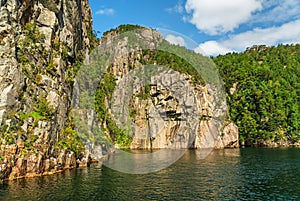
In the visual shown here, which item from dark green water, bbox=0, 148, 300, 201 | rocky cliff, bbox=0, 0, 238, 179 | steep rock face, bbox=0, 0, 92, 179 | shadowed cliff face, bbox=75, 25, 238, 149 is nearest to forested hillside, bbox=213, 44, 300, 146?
shadowed cliff face, bbox=75, 25, 238, 149

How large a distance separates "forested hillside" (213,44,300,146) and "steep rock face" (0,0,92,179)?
70402 mm

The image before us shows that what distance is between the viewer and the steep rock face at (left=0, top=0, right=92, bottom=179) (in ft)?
126

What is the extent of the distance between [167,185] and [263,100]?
82.4m

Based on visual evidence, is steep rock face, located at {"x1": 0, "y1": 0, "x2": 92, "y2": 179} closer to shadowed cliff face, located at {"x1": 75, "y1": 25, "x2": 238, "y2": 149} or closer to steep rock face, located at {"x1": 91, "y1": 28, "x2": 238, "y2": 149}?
shadowed cliff face, located at {"x1": 75, "y1": 25, "x2": 238, "y2": 149}

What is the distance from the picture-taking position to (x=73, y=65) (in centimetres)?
6331

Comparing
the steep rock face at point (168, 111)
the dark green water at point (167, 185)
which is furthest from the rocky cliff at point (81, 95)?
the dark green water at point (167, 185)

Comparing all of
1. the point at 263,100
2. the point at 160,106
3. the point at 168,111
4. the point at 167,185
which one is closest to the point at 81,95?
the point at 160,106

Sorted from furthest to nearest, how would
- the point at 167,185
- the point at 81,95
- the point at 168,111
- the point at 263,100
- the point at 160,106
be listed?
the point at 263,100, the point at 160,106, the point at 168,111, the point at 81,95, the point at 167,185

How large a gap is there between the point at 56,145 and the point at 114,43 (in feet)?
276

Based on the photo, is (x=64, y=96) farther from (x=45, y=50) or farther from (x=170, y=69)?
(x=170, y=69)

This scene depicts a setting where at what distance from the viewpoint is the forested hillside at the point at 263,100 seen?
330 ft

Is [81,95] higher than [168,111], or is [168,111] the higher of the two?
[81,95]

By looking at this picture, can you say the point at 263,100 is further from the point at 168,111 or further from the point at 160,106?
the point at 160,106

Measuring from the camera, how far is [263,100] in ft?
346
